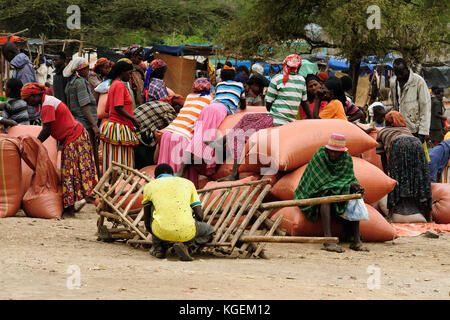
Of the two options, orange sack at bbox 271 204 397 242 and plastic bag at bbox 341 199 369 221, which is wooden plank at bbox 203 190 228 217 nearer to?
orange sack at bbox 271 204 397 242

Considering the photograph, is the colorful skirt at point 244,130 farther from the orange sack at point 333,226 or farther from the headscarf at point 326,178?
the headscarf at point 326,178

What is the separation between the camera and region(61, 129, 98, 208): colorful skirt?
778cm

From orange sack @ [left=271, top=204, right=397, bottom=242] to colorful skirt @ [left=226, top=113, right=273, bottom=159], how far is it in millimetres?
982

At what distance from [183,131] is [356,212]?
2506mm

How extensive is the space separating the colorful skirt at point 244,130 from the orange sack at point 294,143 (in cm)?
23

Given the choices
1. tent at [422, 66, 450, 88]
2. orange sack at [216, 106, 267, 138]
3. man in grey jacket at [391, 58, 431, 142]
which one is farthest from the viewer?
tent at [422, 66, 450, 88]

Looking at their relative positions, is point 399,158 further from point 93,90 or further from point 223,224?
point 93,90

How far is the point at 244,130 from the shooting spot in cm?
779

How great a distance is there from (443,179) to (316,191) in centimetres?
327

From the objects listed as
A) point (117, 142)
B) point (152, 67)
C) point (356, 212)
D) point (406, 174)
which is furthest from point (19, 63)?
point (356, 212)

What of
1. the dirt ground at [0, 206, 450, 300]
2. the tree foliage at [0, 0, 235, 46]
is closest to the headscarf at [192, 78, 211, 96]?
the dirt ground at [0, 206, 450, 300]

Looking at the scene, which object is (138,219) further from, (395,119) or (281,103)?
(395,119)

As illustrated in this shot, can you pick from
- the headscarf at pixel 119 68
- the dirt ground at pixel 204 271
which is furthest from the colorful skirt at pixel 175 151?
the dirt ground at pixel 204 271

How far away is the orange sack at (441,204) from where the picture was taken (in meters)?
8.34
